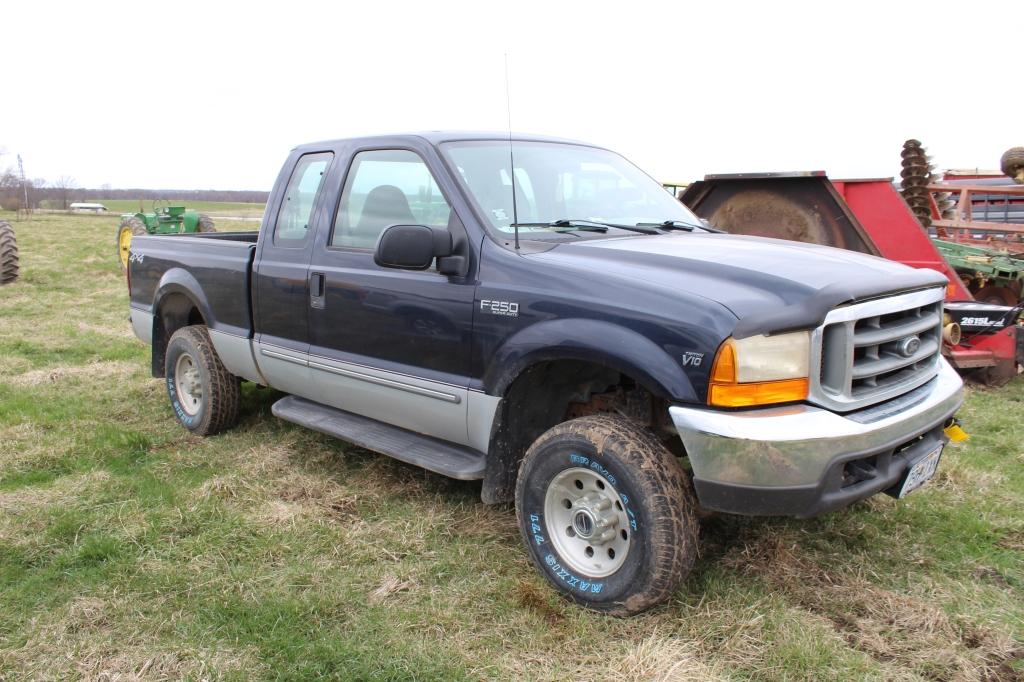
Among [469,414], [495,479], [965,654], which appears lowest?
[965,654]

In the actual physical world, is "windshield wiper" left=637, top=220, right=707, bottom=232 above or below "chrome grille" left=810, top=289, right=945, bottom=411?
above

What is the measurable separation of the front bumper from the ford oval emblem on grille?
34 cm

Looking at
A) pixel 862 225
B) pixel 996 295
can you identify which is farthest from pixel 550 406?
pixel 996 295

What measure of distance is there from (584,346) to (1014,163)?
8.51 metres

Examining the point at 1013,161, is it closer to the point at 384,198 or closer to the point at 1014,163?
the point at 1014,163

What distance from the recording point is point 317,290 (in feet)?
14.7

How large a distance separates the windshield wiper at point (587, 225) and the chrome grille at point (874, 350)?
125 centimetres

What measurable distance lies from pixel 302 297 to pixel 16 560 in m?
1.88

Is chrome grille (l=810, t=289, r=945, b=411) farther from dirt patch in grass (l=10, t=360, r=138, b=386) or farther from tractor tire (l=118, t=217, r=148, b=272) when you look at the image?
tractor tire (l=118, t=217, r=148, b=272)

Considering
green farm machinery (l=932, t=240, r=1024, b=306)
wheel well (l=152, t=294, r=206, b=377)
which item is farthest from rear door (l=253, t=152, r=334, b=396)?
green farm machinery (l=932, t=240, r=1024, b=306)

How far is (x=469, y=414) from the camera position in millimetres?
3756

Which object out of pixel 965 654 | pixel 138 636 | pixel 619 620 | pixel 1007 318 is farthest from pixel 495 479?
pixel 1007 318

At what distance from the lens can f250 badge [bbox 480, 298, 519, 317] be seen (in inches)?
137

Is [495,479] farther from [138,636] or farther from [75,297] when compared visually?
[75,297]
